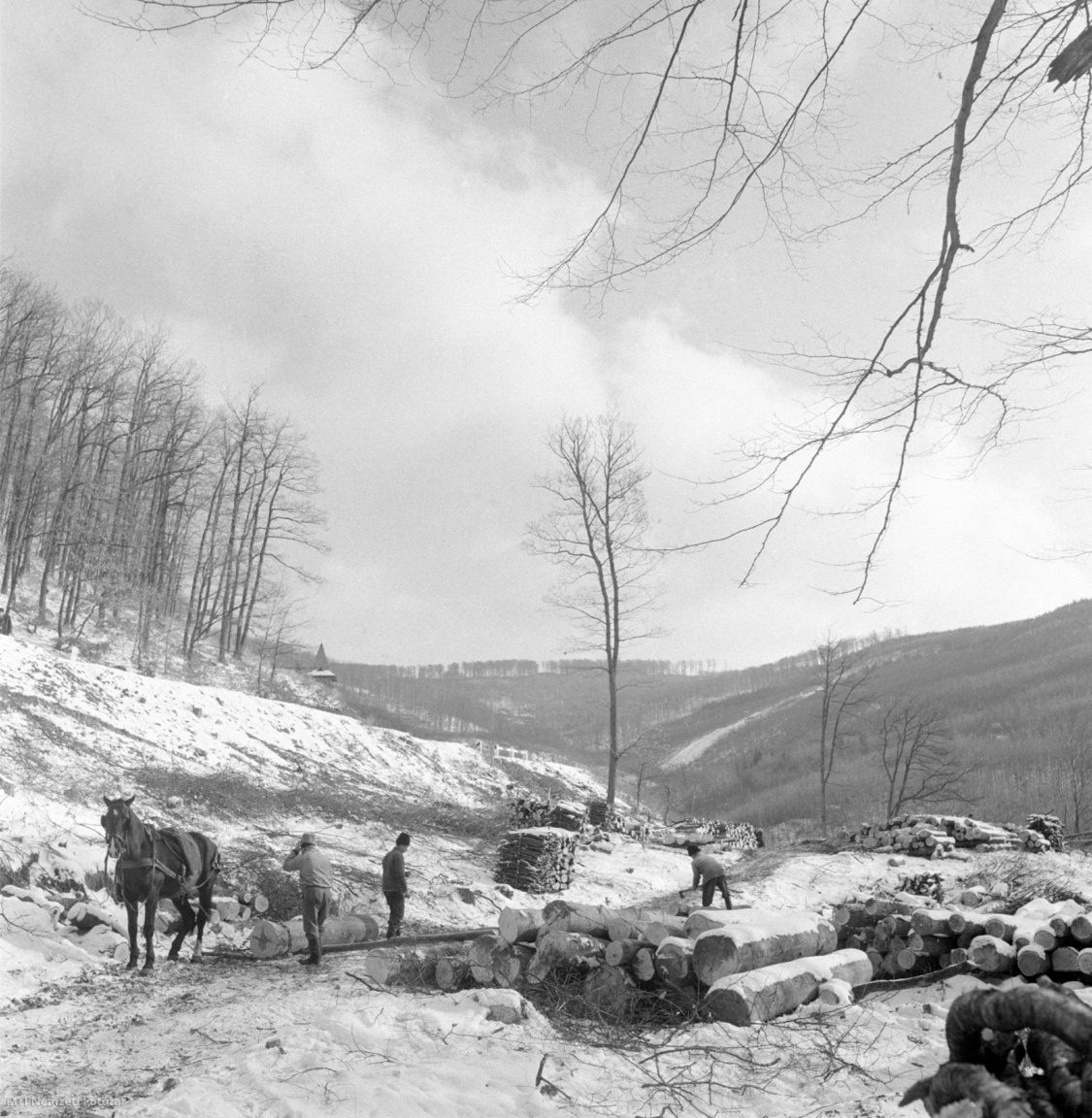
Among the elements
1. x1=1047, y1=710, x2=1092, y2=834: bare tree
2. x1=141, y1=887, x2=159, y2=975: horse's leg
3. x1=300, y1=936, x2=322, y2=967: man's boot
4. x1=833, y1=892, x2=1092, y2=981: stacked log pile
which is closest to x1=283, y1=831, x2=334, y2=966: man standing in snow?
x1=300, y1=936, x2=322, y2=967: man's boot

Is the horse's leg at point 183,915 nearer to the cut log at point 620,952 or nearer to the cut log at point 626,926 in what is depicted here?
the cut log at point 626,926

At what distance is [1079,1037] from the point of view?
2422 mm

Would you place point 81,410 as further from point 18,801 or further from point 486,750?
point 18,801

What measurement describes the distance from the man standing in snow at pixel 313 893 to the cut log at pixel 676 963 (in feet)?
12.9

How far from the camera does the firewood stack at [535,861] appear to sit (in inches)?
600

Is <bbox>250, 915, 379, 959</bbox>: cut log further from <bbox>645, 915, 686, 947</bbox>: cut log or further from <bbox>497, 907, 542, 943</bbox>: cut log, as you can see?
<bbox>645, 915, 686, 947</bbox>: cut log

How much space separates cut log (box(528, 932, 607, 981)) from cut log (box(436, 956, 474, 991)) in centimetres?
70

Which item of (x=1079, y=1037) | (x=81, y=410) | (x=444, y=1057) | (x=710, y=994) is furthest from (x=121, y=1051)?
(x=81, y=410)

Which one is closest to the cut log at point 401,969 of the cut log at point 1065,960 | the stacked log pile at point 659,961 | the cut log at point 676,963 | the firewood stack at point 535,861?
the stacked log pile at point 659,961

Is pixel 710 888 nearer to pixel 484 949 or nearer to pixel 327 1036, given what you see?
pixel 484 949

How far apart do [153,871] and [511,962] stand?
4.19 metres

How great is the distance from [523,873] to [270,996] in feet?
27.3

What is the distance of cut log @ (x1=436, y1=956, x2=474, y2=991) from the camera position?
794cm

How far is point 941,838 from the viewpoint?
77.0 feet
